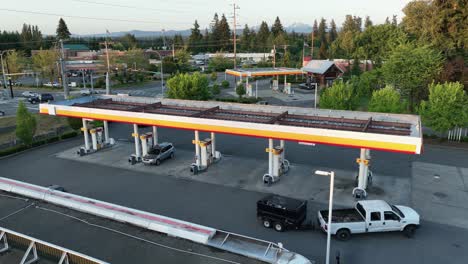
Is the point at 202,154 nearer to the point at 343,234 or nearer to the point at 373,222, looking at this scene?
the point at 343,234

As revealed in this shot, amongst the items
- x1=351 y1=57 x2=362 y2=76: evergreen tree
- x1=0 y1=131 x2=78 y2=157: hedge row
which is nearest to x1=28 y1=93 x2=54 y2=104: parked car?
x1=0 y1=131 x2=78 y2=157: hedge row

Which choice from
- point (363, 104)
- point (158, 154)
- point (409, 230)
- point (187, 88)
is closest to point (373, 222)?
point (409, 230)

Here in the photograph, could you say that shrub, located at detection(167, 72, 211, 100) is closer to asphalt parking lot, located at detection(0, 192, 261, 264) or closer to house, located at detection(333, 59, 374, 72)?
asphalt parking lot, located at detection(0, 192, 261, 264)

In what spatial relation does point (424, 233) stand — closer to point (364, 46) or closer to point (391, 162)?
point (391, 162)

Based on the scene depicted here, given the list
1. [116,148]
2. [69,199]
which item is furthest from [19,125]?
[69,199]

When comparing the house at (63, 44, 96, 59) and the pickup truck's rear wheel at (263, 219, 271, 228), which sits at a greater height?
the house at (63, 44, 96, 59)

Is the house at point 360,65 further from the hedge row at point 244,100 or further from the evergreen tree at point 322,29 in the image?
the evergreen tree at point 322,29
